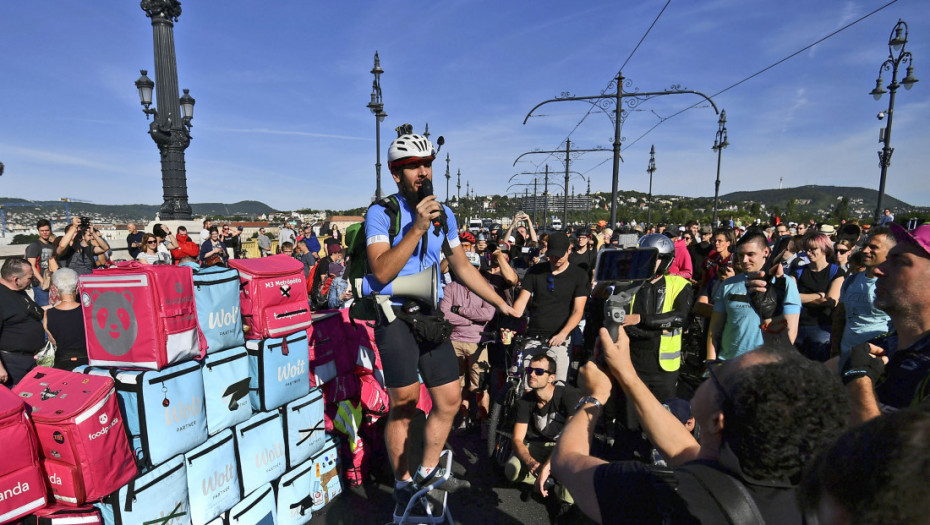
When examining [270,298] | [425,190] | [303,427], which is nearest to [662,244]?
[425,190]

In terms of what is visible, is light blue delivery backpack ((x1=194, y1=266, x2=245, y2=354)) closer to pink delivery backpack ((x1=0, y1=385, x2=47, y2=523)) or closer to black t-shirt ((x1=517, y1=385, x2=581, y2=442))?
pink delivery backpack ((x1=0, y1=385, x2=47, y2=523))

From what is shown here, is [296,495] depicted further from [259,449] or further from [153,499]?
[153,499]

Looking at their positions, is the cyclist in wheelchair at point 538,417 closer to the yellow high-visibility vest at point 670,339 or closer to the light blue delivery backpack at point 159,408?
the yellow high-visibility vest at point 670,339

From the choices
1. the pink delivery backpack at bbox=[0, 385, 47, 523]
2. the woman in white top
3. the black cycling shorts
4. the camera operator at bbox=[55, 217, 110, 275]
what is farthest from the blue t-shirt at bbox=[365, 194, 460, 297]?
the woman in white top

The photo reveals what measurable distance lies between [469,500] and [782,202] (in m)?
203

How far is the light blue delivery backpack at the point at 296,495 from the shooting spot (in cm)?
342

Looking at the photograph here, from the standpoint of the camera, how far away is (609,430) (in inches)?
158

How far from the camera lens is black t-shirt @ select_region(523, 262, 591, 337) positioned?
15.6 feet

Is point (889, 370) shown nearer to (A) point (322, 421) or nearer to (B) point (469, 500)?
(B) point (469, 500)

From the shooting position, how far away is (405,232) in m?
2.53

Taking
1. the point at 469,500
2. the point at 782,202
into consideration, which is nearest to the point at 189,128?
the point at 469,500

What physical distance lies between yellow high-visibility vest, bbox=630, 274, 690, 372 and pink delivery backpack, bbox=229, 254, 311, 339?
2900mm

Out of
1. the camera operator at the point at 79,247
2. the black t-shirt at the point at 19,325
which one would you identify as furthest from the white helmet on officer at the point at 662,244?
the camera operator at the point at 79,247

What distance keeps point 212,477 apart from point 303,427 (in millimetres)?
763
